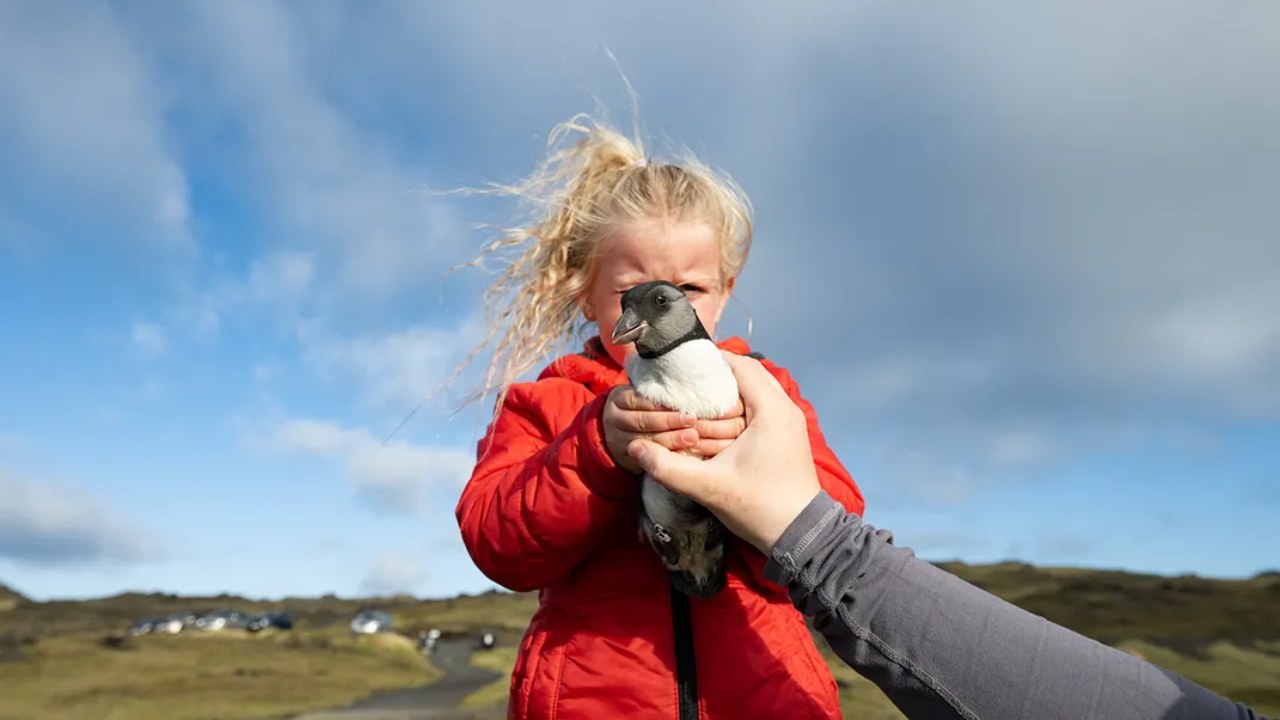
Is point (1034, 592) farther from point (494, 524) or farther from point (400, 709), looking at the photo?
point (494, 524)

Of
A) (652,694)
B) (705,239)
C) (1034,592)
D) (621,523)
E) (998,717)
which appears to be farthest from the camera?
(1034,592)

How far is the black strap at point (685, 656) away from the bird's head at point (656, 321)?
100cm

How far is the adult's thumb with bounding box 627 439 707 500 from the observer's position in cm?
239

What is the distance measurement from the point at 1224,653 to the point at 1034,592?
945 centimetres

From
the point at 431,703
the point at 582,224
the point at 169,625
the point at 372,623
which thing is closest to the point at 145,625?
the point at 169,625

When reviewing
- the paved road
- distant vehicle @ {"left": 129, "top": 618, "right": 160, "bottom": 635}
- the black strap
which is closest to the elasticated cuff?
the black strap

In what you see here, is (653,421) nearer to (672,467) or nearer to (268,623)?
(672,467)

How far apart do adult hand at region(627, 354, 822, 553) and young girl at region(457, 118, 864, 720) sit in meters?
0.19

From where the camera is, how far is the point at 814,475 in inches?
94.1

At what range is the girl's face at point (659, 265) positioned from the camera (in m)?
3.90

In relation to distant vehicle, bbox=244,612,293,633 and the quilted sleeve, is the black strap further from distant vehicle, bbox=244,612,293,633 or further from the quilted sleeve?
distant vehicle, bbox=244,612,293,633

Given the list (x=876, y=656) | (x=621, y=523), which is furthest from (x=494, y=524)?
(x=876, y=656)

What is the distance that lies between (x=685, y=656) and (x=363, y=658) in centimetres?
2573

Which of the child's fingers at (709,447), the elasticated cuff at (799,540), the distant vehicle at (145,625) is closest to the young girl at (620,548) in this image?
the child's fingers at (709,447)
